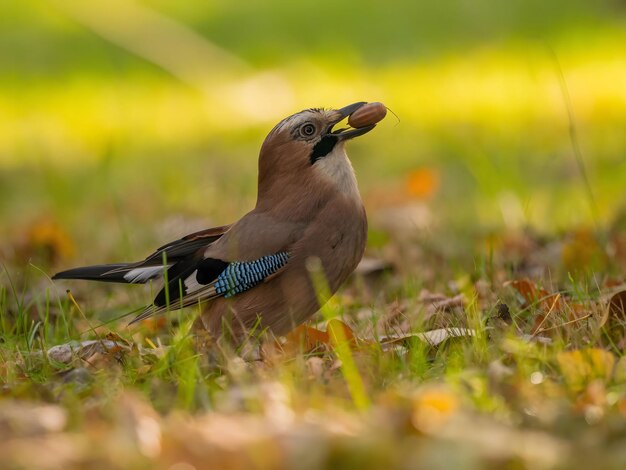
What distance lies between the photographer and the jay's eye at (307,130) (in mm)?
A: 4566

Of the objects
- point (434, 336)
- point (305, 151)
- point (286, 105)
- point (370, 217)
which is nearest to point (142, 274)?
point (305, 151)

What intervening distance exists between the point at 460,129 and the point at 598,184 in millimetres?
2288

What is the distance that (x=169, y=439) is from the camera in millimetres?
2674

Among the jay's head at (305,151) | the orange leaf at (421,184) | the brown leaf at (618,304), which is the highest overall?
the jay's head at (305,151)

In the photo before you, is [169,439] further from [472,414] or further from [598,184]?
[598,184]

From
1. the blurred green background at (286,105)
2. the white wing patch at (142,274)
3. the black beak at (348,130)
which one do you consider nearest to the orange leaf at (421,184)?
the blurred green background at (286,105)

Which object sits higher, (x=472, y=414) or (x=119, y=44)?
(x=119, y=44)

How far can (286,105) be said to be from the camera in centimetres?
1058

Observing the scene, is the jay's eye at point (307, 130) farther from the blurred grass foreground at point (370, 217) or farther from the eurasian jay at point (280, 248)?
the blurred grass foreground at point (370, 217)

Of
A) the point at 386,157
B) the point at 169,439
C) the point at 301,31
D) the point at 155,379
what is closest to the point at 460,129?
the point at 386,157

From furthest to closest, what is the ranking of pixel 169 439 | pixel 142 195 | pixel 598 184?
pixel 142 195
pixel 598 184
pixel 169 439

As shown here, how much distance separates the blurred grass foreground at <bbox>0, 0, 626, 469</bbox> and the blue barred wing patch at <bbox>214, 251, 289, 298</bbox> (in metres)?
0.22

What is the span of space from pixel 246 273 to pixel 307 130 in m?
0.61

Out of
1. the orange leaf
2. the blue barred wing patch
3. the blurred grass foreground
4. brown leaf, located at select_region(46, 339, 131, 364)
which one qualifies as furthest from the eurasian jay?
the orange leaf
